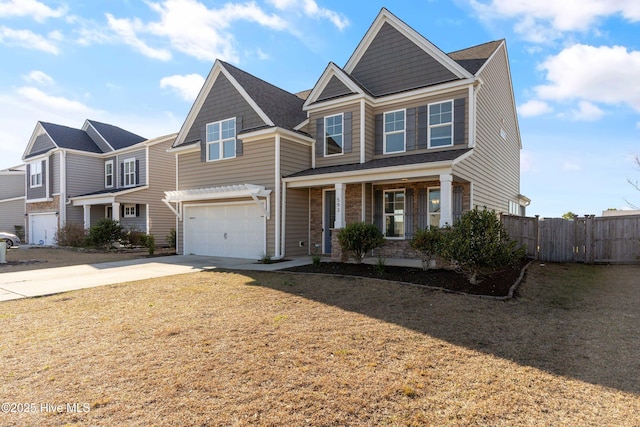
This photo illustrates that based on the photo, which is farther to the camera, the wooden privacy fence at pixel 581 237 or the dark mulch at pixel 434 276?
the wooden privacy fence at pixel 581 237

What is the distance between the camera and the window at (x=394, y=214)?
13.5m

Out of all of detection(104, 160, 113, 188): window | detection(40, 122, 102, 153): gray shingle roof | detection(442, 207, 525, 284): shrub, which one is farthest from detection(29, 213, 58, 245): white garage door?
detection(442, 207, 525, 284): shrub

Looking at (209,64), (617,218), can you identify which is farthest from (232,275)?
(617,218)

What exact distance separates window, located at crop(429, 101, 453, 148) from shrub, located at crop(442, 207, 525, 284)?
4.87 m

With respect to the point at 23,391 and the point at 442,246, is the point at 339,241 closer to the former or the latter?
the point at 442,246

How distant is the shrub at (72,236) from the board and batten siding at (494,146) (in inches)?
846

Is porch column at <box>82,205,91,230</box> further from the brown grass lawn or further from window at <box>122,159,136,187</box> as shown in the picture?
the brown grass lawn

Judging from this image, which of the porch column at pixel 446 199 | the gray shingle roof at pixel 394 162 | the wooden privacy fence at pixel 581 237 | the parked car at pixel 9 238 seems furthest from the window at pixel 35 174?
the wooden privacy fence at pixel 581 237

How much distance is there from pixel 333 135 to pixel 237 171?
14.3ft

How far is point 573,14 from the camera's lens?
11.1m

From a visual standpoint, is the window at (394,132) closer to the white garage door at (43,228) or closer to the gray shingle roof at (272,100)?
the gray shingle roof at (272,100)

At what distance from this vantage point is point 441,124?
12555mm

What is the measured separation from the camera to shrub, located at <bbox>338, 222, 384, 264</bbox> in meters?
10.9

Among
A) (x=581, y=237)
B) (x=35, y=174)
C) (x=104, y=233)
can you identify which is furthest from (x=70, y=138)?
(x=581, y=237)
